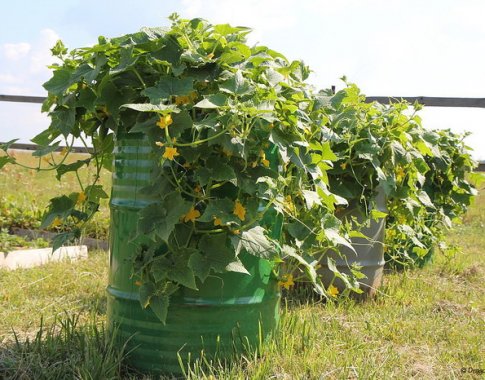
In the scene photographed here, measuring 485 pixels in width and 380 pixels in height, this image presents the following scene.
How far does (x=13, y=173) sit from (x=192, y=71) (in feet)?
18.9

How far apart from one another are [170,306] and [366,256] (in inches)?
56.8

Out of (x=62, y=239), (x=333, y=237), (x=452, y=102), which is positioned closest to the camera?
(x=62, y=239)

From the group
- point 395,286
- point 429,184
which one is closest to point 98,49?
point 395,286

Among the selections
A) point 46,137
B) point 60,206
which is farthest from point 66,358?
point 46,137

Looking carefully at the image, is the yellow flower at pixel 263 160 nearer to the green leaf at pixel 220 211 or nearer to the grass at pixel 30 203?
the green leaf at pixel 220 211

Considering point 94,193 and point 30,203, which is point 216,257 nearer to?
point 94,193

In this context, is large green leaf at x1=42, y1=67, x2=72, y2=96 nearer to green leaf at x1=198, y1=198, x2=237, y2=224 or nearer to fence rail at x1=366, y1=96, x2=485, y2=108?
green leaf at x1=198, y1=198, x2=237, y2=224

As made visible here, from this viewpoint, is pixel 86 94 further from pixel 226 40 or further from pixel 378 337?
pixel 378 337

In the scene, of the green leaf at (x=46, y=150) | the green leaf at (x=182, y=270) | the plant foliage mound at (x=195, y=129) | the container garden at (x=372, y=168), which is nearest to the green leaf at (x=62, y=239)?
the plant foliage mound at (x=195, y=129)

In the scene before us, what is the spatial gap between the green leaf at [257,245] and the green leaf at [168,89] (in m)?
0.43

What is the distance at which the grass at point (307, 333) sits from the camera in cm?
187

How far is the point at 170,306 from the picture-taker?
5.95ft

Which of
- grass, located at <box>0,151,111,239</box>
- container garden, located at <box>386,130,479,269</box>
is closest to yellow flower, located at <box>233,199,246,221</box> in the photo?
grass, located at <box>0,151,111,239</box>

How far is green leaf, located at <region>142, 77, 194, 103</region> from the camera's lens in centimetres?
162
